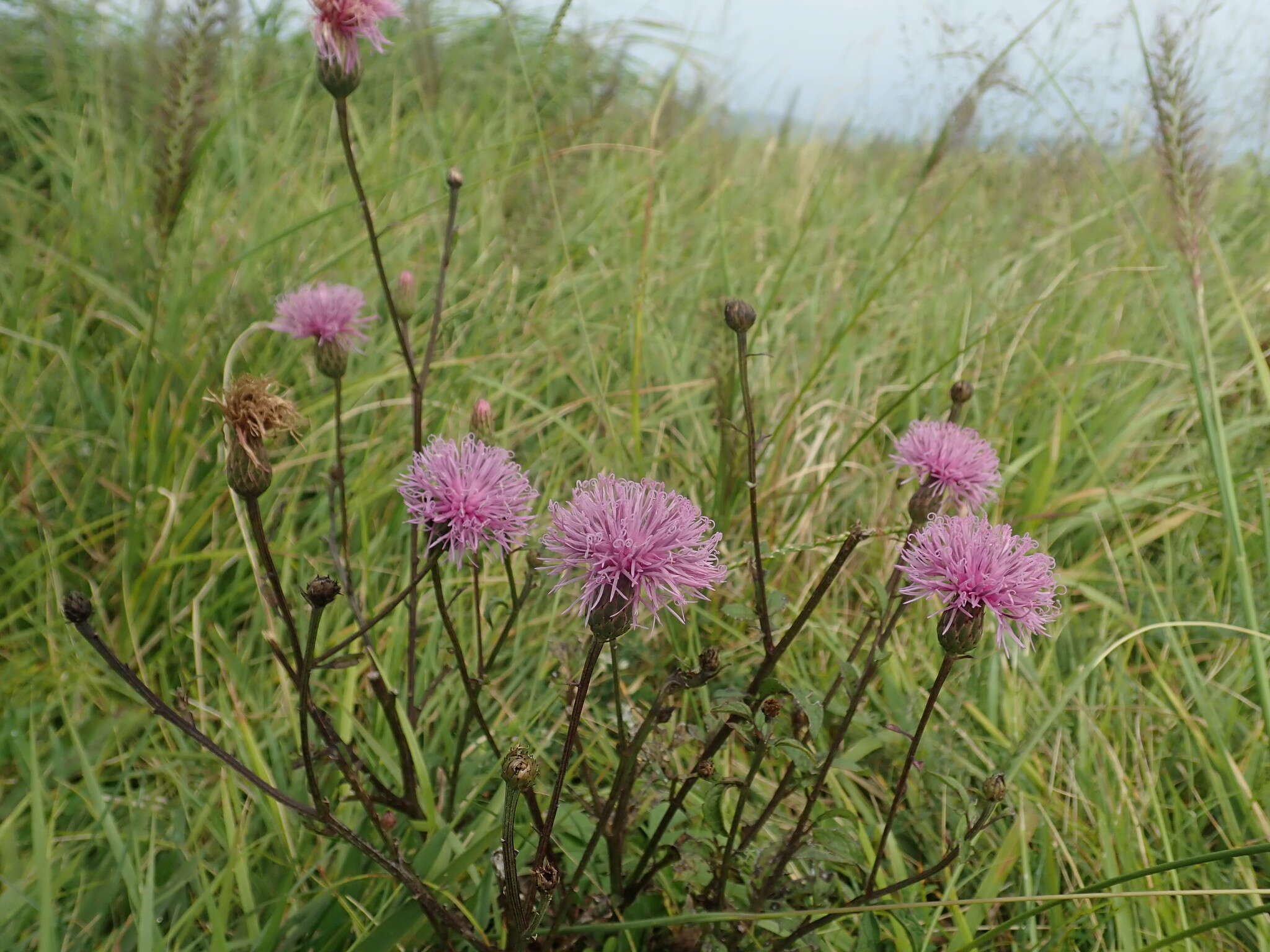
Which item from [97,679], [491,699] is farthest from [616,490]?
[97,679]

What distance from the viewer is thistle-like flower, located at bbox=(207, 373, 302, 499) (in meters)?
1.00

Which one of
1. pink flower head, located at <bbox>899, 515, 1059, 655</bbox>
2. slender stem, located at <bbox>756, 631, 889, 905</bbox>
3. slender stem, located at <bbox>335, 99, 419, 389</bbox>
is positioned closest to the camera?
pink flower head, located at <bbox>899, 515, 1059, 655</bbox>

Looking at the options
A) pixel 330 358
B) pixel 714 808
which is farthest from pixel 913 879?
pixel 330 358

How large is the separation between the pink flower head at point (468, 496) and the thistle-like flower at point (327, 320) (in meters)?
0.41

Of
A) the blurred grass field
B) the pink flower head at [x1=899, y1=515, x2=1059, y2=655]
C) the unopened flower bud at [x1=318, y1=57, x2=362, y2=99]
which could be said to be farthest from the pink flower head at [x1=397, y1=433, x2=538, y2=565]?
the unopened flower bud at [x1=318, y1=57, x2=362, y2=99]

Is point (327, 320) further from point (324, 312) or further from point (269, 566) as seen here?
point (269, 566)

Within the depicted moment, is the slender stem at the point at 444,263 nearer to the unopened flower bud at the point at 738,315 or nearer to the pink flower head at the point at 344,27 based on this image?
the pink flower head at the point at 344,27

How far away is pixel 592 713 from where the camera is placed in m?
1.70

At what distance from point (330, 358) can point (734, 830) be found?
0.91 m

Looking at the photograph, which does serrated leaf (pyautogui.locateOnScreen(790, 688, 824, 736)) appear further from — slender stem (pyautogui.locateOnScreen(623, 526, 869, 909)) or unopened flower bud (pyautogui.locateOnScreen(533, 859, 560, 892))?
unopened flower bud (pyautogui.locateOnScreen(533, 859, 560, 892))

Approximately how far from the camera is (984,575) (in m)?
0.93

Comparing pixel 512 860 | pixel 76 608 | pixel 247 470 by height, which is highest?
pixel 247 470

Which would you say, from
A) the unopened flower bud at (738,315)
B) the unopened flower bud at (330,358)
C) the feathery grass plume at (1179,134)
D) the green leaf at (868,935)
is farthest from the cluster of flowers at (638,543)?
the feathery grass plume at (1179,134)

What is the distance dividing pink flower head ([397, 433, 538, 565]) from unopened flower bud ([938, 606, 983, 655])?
48 centimetres
